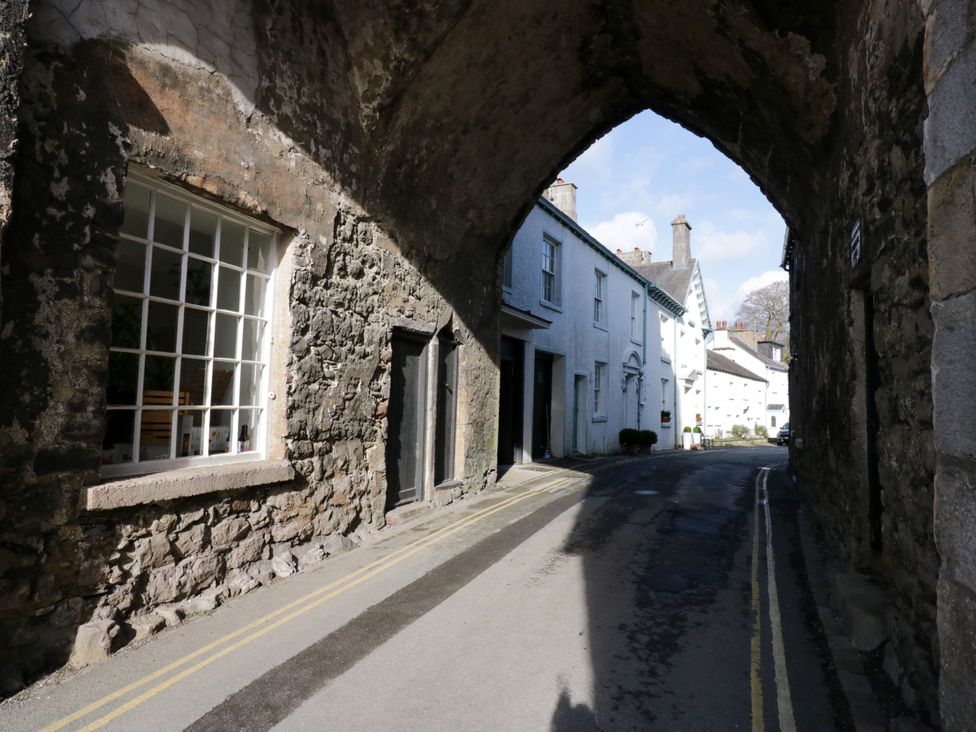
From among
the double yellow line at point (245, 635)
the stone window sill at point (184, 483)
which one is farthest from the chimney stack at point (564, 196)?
the stone window sill at point (184, 483)

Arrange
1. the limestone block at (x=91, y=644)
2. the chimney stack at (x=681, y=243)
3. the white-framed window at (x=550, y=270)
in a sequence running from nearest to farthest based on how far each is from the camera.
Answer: the limestone block at (x=91, y=644), the white-framed window at (x=550, y=270), the chimney stack at (x=681, y=243)

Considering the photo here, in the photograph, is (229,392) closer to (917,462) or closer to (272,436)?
(272,436)

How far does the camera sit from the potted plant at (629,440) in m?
19.4

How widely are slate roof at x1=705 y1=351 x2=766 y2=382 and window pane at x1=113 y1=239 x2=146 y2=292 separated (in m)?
32.4

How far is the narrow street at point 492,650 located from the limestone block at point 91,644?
11 cm

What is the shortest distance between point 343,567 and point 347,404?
1.66 m

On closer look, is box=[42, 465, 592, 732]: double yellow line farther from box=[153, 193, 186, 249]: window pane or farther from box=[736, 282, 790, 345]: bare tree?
box=[736, 282, 790, 345]: bare tree

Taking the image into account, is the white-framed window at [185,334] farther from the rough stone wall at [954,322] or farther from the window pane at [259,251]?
the rough stone wall at [954,322]

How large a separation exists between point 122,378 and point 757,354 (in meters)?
44.5

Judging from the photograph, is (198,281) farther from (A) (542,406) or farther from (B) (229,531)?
(A) (542,406)

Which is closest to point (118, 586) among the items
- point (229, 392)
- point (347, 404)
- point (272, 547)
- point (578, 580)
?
point (272, 547)

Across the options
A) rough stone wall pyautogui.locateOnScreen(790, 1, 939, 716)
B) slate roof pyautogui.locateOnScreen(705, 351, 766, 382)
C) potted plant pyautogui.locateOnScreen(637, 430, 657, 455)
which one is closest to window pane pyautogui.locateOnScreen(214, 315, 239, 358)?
rough stone wall pyautogui.locateOnScreen(790, 1, 939, 716)

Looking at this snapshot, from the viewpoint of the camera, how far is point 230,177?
4.95 m

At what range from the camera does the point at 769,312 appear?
4338cm
